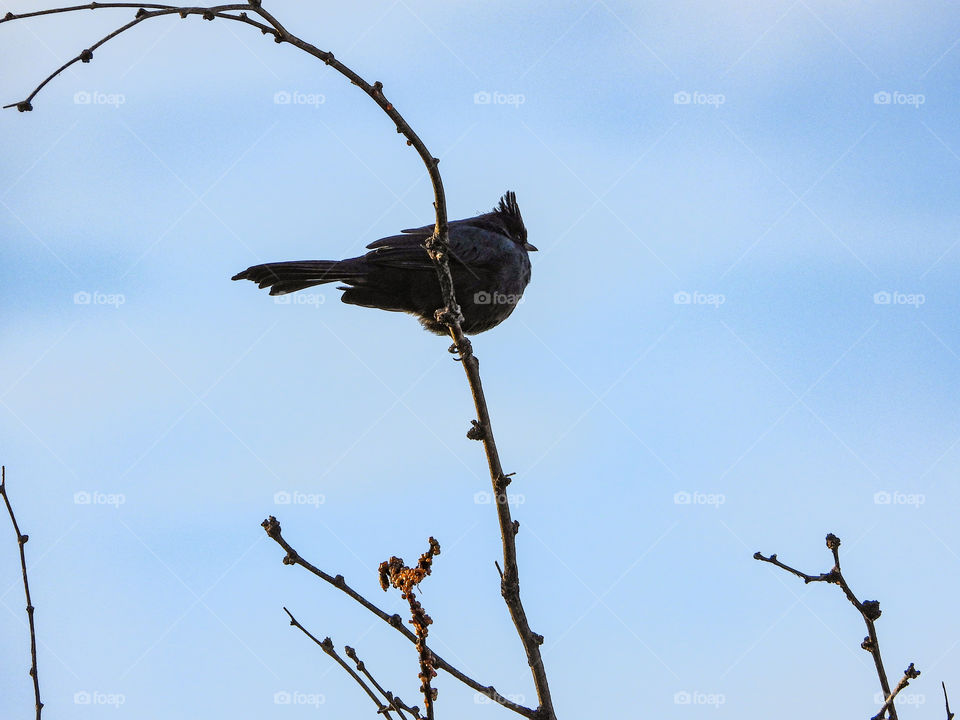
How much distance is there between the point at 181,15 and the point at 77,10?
35 centimetres

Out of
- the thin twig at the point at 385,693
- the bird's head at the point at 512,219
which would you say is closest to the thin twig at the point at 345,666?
the thin twig at the point at 385,693

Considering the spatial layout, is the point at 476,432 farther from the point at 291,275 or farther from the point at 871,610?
the point at 291,275

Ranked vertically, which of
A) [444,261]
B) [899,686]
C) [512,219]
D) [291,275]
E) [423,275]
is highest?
[512,219]

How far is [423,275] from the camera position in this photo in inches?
259

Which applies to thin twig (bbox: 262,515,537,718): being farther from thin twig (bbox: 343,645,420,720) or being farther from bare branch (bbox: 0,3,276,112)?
bare branch (bbox: 0,3,276,112)

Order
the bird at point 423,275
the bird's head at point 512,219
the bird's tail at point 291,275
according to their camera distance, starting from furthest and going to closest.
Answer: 1. the bird's head at point 512,219
2. the bird at point 423,275
3. the bird's tail at point 291,275

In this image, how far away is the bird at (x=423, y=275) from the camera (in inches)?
233

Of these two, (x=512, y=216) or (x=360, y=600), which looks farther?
(x=512, y=216)

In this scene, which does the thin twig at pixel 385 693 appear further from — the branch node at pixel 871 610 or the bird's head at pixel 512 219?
the bird's head at pixel 512 219

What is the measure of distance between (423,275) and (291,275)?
1.05 metres

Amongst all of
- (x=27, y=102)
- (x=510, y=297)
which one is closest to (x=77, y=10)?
(x=27, y=102)

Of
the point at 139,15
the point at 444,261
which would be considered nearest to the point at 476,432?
the point at 444,261

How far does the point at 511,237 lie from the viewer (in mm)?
8195

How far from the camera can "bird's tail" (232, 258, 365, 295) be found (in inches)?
225
